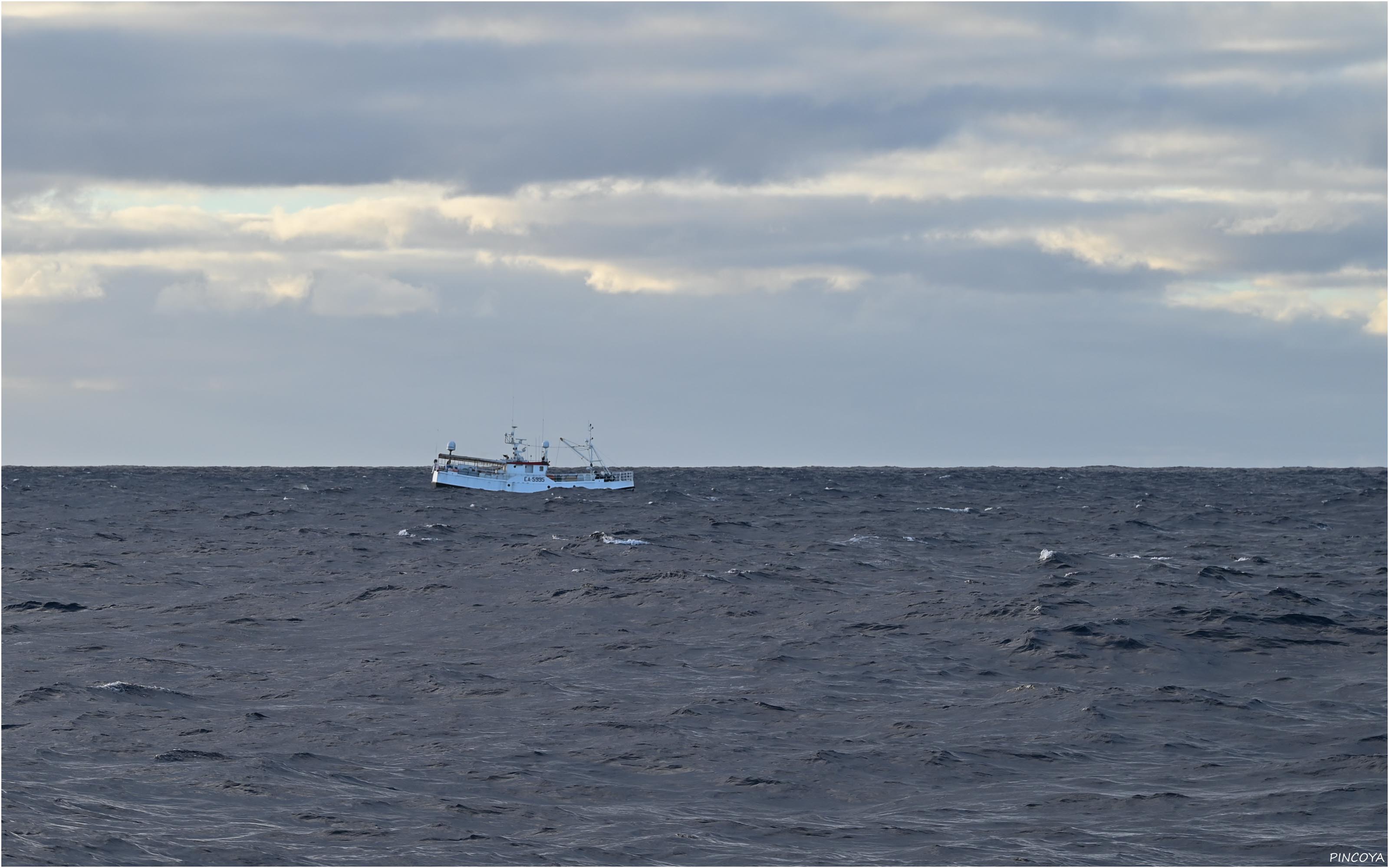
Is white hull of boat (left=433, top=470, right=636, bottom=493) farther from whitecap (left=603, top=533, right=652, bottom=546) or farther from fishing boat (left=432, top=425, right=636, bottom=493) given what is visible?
whitecap (left=603, top=533, right=652, bottom=546)

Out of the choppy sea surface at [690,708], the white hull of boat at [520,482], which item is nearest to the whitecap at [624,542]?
the choppy sea surface at [690,708]

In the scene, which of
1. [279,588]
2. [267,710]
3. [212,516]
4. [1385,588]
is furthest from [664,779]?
[212,516]

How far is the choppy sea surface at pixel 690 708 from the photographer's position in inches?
785

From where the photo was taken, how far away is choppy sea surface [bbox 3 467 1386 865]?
19.9 m

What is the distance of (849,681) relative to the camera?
104ft

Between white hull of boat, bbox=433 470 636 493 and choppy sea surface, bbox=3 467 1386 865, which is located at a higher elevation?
white hull of boat, bbox=433 470 636 493

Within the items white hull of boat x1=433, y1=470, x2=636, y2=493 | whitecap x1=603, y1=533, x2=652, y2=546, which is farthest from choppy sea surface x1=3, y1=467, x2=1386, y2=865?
white hull of boat x1=433, y1=470, x2=636, y2=493

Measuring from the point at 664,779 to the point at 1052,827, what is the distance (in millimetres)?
6318

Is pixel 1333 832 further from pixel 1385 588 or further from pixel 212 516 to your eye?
pixel 212 516

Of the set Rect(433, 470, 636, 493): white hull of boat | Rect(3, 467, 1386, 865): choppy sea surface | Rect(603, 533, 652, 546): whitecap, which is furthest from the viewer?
Rect(433, 470, 636, 493): white hull of boat

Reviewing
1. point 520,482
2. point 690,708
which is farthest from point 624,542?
point 520,482

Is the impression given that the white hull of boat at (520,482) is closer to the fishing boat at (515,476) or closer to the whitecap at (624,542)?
the fishing boat at (515,476)

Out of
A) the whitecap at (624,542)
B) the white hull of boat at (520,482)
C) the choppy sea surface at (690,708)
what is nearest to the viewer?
the choppy sea surface at (690,708)

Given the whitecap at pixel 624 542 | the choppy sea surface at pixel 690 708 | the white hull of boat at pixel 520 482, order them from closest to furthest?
the choppy sea surface at pixel 690 708
the whitecap at pixel 624 542
the white hull of boat at pixel 520 482
